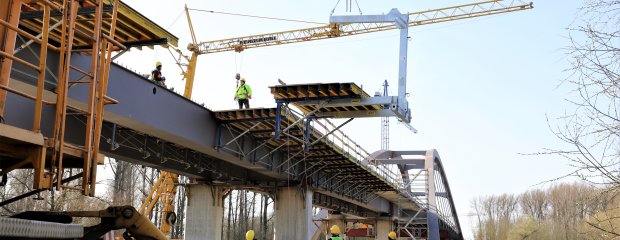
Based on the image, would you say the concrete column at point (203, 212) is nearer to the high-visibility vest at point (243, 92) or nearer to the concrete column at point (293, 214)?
the concrete column at point (293, 214)

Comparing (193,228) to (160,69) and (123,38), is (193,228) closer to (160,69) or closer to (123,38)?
(160,69)

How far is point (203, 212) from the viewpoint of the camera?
1068 inches

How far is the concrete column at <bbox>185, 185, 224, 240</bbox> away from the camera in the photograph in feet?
86.6

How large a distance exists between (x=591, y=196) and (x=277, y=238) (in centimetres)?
2134

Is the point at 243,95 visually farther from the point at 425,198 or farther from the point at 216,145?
the point at 425,198

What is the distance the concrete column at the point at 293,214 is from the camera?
26703mm

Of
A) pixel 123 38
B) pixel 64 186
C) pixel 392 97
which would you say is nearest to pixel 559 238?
pixel 392 97

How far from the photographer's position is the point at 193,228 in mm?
26625

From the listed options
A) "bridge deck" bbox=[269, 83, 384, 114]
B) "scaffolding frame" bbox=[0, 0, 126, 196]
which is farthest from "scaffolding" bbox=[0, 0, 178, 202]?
"bridge deck" bbox=[269, 83, 384, 114]

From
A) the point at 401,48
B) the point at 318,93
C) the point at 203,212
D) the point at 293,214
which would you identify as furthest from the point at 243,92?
the point at 203,212

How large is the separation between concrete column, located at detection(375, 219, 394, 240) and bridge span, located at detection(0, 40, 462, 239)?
10921 millimetres

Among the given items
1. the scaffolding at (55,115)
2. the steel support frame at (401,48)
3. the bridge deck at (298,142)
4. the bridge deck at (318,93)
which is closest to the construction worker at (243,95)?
the bridge deck at (298,142)

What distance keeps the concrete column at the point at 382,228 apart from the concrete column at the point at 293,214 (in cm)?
2107

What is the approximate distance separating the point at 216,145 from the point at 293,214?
8914mm
